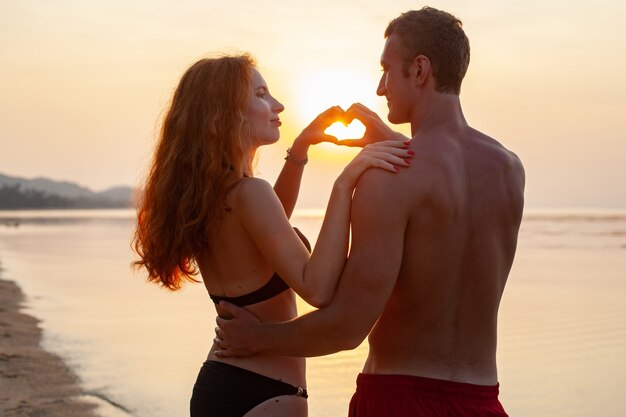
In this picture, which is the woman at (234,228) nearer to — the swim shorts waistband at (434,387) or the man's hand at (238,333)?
the man's hand at (238,333)

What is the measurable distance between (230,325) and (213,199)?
46cm

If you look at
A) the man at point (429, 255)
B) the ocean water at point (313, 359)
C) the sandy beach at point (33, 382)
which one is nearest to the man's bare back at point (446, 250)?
the man at point (429, 255)

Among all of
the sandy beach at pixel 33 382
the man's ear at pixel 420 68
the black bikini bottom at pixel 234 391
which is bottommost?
the sandy beach at pixel 33 382

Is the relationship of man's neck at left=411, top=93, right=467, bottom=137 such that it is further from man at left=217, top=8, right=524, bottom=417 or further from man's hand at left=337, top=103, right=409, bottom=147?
man's hand at left=337, top=103, right=409, bottom=147

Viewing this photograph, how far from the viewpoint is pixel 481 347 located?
2.89 meters

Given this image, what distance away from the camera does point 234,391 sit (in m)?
3.21

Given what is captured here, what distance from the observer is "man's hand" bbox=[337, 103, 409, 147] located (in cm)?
338

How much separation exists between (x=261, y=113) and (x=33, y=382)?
553 cm

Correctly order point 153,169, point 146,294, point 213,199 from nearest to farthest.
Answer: point 213,199 < point 153,169 < point 146,294

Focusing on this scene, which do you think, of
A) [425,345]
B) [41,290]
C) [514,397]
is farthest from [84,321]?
[425,345]

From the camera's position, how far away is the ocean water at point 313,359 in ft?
24.5

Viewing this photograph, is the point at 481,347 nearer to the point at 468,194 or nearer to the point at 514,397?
the point at 468,194

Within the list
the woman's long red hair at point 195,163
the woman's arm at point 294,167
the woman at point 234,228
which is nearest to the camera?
the woman at point 234,228

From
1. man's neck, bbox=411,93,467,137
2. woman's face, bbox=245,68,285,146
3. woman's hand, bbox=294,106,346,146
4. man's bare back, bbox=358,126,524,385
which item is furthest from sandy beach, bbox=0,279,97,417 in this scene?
man's neck, bbox=411,93,467,137
